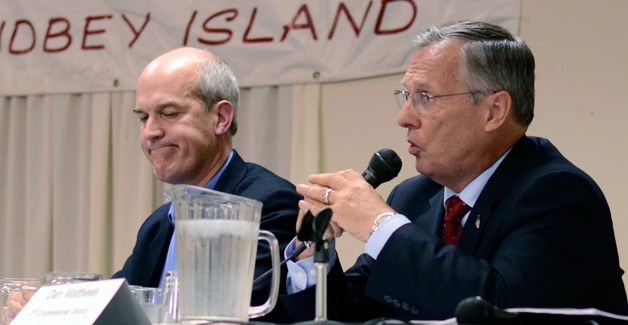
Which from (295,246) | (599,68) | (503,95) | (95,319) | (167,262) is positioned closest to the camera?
(95,319)

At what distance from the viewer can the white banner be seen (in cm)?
372

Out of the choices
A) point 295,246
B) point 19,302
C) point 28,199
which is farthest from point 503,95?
point 28,199

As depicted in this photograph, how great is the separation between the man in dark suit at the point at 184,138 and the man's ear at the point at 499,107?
21.7 inches

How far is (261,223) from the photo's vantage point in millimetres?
2498

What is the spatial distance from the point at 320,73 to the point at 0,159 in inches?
62.1

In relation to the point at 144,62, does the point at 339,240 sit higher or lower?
lower

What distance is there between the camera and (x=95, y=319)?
148 cm

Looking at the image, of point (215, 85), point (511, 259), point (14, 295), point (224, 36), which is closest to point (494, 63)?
point (511, 259)

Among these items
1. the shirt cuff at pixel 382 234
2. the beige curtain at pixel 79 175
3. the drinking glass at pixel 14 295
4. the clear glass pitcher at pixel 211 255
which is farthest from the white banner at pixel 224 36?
the clear glass pitcher at pixel 211 255

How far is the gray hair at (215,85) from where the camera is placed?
2818 mm

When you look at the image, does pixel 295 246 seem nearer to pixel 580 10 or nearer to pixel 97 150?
pixel 580 10

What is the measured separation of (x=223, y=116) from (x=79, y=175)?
175 cm

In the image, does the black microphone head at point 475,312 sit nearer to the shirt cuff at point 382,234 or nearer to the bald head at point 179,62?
the shirt cuff at point 382,234

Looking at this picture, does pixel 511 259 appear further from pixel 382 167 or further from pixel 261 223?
pixel 261 223
